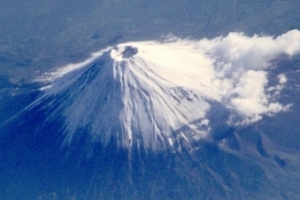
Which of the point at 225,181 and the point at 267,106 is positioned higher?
the point at 267,106

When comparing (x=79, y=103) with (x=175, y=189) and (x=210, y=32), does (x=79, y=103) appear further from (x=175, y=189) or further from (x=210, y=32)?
(x=210, y=32)

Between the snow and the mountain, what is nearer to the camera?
the mountain

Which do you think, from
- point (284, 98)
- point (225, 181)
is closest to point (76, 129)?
point (225, 181)

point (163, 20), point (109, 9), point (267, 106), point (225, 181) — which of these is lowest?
point (225, 181)

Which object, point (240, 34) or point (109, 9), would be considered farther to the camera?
point (109, 9)

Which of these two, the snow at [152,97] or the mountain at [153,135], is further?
the snow at [152,97]
